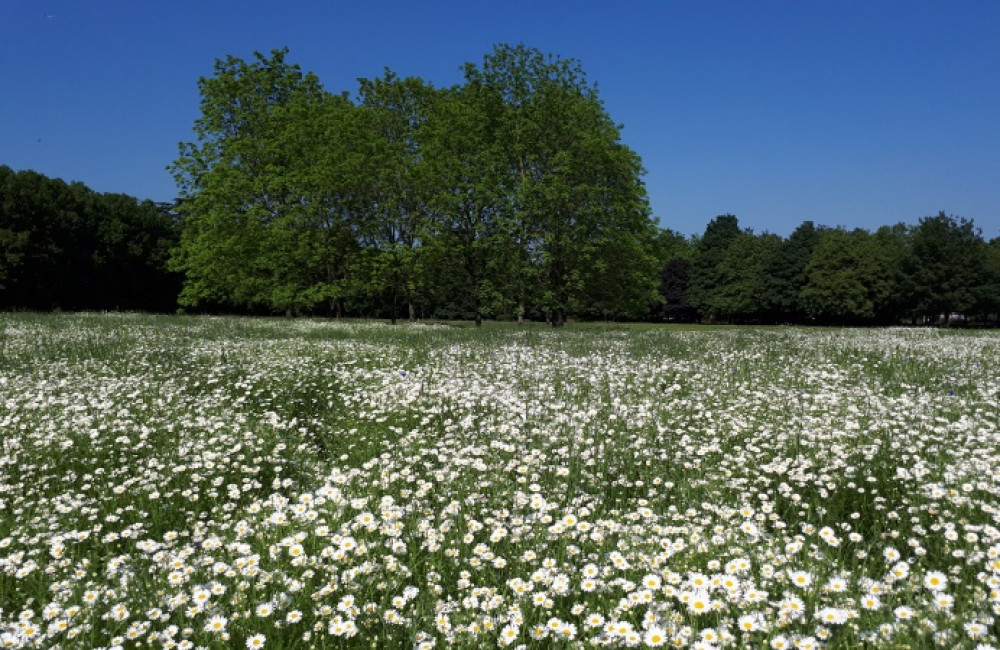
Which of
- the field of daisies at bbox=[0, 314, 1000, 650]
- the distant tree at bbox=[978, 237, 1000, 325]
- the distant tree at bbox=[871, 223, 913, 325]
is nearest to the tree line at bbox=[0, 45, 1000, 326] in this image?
the field of daisies at bbox=[0, 314, 1000, 650]

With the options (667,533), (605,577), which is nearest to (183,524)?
(605,577)

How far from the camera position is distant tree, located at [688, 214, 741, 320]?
3127 inches

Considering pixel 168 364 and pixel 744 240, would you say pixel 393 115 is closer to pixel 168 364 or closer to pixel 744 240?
pixel 168 364

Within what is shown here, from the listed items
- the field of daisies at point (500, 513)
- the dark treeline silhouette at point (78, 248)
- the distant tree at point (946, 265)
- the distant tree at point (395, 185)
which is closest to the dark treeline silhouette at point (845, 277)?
the distant tree at point (946, 265)

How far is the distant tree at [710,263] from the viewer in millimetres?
79438

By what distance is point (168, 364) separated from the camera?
11.6 m

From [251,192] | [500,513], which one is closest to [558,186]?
[251,192]

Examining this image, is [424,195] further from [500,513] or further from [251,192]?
[500,513]

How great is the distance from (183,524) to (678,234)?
127454mm

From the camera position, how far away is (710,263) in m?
81.7

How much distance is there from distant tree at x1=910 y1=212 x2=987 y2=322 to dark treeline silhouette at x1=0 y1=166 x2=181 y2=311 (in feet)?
260

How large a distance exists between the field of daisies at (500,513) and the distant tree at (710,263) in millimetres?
72711

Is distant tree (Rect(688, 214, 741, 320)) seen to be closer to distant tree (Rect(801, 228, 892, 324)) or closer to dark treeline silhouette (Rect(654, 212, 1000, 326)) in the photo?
dark treeline silhouette (Rect(654, 212, 1000, 326))

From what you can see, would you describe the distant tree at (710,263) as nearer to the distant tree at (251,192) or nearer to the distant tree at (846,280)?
the distant tree at (846,280)
